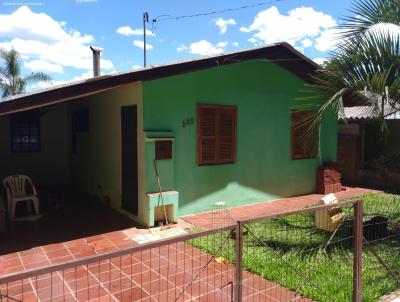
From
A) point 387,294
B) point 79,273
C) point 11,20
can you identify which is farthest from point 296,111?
point 11,20

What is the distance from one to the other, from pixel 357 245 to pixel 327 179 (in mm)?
7403

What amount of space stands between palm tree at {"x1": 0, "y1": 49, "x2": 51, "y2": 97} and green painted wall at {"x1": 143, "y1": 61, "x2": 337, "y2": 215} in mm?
20801

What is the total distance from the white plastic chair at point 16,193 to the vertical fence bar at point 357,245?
6.75 m

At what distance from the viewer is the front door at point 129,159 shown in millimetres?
7605

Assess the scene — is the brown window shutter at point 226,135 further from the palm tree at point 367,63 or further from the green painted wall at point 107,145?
the palm tree at point 367,63

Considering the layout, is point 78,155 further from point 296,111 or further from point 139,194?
point 296,111

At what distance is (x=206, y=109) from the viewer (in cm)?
830

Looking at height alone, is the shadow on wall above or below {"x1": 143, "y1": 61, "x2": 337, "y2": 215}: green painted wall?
below

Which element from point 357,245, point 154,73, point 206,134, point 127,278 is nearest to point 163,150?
point 206,134

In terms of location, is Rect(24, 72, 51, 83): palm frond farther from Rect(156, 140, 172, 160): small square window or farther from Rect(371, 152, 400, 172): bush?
Rect(371, 152, 400, 172): bush

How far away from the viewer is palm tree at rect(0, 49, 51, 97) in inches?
991

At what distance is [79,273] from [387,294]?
13.5 feet

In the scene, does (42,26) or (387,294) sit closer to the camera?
(387,294)

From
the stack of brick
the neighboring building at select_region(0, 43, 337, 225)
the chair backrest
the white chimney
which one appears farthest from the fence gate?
the white chimney
